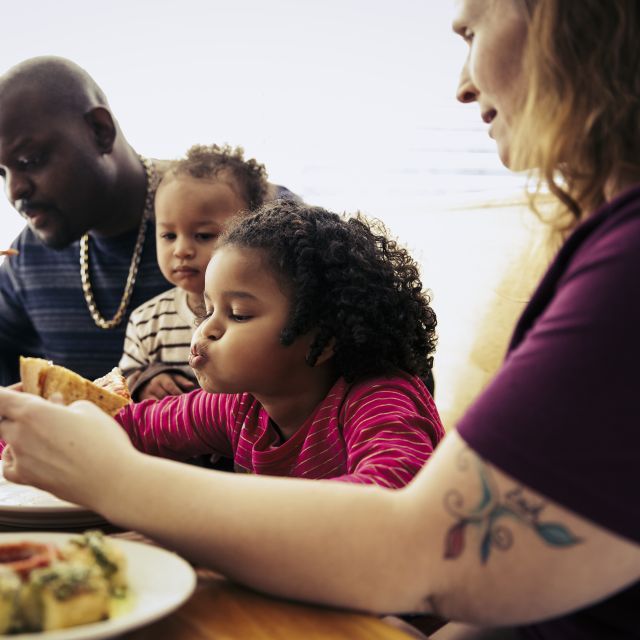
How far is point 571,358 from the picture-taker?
20.1 inches

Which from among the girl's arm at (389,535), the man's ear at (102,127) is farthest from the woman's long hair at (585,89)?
the man's ear at (102,127)

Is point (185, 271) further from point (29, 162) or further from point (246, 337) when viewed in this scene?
point (246, 337)

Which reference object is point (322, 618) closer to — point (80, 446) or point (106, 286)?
point (80, 446)

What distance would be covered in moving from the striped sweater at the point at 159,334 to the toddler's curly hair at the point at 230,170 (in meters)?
0.31

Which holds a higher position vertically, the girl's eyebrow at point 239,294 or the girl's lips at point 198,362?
the girl's eyebrow at point 239,294

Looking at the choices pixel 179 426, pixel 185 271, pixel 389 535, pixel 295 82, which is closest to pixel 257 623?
pixel 389 535

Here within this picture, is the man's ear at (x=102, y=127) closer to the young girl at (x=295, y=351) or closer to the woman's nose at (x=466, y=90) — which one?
the young girl at (x=295, y=351)

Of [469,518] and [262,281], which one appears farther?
[262,281]

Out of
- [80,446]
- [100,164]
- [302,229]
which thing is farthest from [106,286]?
[80,446]

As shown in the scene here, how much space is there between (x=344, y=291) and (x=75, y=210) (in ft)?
4.15

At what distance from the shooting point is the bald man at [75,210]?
2.10m

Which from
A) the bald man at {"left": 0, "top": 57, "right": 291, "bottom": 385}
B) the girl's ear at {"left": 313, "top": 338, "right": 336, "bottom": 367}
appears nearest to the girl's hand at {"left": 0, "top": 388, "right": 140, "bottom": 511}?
the girl's ear at {"left": 313, "top": 338, "right": 336, "bottom": 367}

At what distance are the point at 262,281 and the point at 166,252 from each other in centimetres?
79

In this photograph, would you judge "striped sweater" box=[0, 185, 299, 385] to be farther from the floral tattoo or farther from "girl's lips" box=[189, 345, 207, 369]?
the floral tattoo
